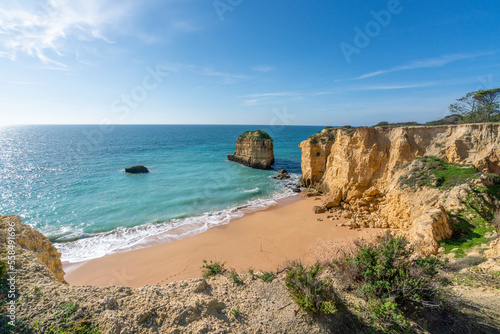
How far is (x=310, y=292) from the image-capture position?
16.8 ft

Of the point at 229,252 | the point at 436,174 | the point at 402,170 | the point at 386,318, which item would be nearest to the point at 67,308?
the point at 386,318

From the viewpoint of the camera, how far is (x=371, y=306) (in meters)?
4.79

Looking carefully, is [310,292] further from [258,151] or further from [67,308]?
[258,151]

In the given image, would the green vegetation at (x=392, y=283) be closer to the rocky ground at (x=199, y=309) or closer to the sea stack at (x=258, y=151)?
the rocky ground at (x=199, y=309)

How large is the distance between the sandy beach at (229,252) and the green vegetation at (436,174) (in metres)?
4.46

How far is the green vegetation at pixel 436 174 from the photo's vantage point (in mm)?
12101

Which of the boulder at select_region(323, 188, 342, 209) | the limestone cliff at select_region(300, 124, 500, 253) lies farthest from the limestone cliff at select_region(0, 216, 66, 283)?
the boulder at select_region(323, 188, 342, 209)

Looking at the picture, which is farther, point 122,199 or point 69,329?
point 122,199

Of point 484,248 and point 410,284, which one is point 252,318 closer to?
point 410,284

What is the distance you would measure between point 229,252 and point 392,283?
10609 millimetres

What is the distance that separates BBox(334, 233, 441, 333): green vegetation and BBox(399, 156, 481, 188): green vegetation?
977cm

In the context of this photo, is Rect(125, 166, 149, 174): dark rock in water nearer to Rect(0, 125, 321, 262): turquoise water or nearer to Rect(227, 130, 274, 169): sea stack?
Rect(0, 125, 321, 262): turquoise water

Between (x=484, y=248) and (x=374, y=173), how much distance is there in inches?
419

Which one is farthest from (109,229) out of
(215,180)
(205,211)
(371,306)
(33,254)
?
(371,306)
